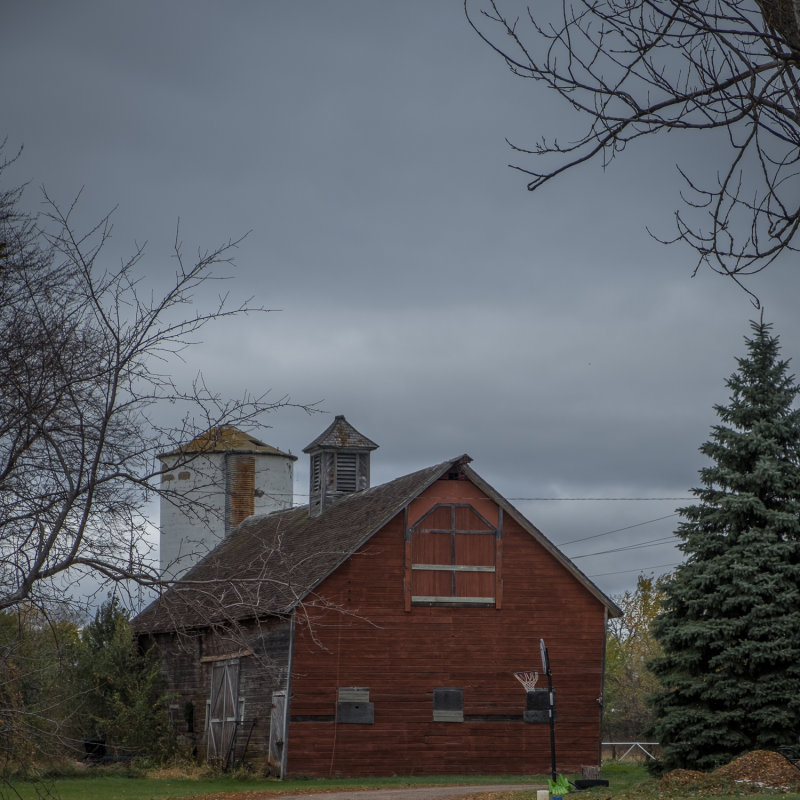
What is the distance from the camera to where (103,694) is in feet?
110

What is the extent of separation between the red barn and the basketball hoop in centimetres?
22

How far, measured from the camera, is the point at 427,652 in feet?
99.9

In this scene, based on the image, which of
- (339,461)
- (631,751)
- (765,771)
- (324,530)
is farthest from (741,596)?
(631,751)

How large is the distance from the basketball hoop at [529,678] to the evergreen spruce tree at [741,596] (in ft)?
14.8

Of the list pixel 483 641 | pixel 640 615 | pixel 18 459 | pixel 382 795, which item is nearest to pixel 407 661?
pixel 483 641

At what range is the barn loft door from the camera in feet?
103

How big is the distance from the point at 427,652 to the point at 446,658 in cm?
53

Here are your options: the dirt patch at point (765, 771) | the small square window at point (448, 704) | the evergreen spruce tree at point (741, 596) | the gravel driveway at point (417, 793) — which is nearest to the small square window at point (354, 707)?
the small square window at point (448, 704)

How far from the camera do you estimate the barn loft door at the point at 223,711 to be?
31.5 meters

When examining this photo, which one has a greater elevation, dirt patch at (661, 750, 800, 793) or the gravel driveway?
dirt patch at (661, 750, 800, 793)

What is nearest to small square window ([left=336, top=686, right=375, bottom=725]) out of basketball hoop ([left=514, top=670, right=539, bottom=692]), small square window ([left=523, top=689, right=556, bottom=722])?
basketball hoop ([left=514, top=670, right=539, bottom=692])

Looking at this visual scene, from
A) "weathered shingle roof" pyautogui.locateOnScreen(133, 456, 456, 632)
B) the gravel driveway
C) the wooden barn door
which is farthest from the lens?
"weathered shingle roof" pyautogui.locateOnScreen(133, 456, 456, 632)

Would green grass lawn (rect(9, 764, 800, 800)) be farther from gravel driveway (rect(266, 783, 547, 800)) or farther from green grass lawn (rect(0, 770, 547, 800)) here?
gravel driveway (rect(266, 783, 547, 800))

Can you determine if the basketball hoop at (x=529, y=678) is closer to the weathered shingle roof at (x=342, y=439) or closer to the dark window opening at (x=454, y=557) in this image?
the dark window opening at (x=454, y=557)
